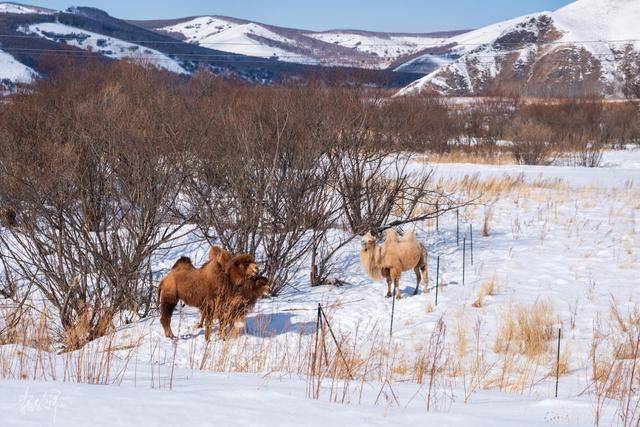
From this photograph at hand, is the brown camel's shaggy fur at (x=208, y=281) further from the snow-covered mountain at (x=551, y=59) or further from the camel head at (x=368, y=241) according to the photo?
the snow-covered mountain at (x=551, y=59)

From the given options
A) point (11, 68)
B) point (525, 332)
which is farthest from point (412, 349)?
point (11, 68)

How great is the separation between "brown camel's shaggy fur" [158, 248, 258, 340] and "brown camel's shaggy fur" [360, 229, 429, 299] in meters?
2.60

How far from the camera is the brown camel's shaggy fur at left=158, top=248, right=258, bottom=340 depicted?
6.53 m

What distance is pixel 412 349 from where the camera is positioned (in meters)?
6.52

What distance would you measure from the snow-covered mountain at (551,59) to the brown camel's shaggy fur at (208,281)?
9645 centimetres

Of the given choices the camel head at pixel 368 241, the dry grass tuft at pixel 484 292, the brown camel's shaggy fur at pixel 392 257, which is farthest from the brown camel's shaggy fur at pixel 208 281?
the dry grass tuft at pixel 484 292

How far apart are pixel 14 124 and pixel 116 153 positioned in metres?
7.94

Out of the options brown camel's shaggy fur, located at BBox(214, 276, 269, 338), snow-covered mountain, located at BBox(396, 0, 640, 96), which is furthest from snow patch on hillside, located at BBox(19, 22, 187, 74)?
brown camel's shaggy fur, located at BBox(214, 276, 269, 338)

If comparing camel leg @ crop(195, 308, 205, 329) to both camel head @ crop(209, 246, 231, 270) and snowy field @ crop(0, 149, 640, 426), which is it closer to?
snowy field @ crop(0, 149, 640, 426)

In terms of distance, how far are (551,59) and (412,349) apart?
137216 millimetres

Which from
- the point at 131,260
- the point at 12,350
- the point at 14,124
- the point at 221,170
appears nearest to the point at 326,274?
the point at 221,170

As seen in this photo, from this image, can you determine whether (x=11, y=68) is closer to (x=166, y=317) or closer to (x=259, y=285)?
(x=166, y=317)

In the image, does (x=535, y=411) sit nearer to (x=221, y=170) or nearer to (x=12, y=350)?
(x=12, y=350)

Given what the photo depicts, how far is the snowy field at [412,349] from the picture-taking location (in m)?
3.36
